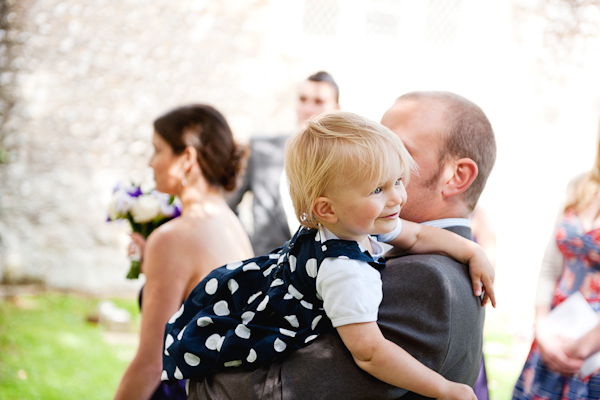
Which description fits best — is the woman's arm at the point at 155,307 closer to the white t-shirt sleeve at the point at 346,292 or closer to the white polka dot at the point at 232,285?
the white polka dot at the point at 232,285

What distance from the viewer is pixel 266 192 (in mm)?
4879

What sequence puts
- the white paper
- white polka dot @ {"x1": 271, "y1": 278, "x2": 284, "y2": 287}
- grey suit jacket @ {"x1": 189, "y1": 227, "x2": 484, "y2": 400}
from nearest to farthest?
grey suit jacket @ {"x1": 189, "y1": 227, "x2": 484, "y2": 400} < white polka dot @ {"x1": 271, "y1": 278, "x2": 284, "y2": 287} < the white paper

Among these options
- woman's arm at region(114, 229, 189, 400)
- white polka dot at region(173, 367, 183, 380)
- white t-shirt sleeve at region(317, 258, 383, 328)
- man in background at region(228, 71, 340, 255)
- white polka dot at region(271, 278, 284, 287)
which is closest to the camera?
white t-shirt sleeve at region(317, 258, 383, 328)

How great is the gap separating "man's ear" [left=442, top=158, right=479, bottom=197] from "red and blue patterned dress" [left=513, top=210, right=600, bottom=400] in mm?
1625

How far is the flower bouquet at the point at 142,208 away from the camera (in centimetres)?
309

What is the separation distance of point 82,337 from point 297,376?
16.7 feet

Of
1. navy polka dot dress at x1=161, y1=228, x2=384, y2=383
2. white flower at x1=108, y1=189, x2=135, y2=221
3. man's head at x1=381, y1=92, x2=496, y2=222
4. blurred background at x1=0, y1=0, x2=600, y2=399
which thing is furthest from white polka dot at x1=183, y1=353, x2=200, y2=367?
blurred background at x1=0, y1=0, x2=600, y2=399

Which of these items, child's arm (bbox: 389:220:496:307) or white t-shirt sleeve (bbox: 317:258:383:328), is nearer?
white t-shirt sleeve (bbox: 317:258:383:328)

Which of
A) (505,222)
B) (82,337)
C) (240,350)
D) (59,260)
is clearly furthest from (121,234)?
(240,350)

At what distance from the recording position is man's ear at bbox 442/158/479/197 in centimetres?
194

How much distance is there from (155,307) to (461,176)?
59.0 inches

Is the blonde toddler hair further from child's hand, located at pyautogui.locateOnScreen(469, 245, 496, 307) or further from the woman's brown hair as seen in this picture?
the woman's brown hair

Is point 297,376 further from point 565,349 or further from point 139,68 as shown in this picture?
point 139,68

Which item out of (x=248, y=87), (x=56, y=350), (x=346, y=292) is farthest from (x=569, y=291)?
(x=248, y=87)
